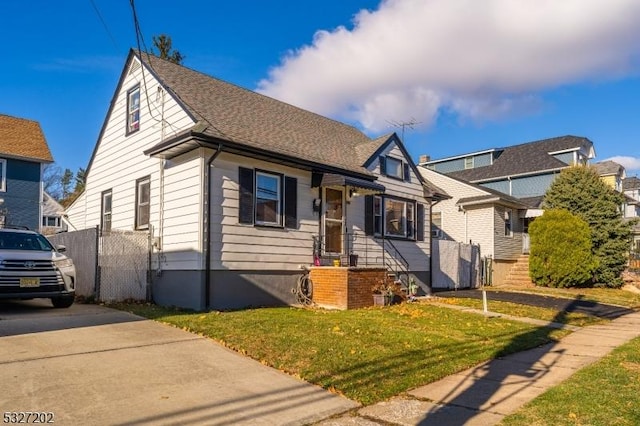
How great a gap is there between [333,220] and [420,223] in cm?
465

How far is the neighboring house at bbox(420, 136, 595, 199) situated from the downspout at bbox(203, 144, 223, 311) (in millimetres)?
26222

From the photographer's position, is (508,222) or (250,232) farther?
(508,222)

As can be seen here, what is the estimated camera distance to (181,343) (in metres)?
7.56

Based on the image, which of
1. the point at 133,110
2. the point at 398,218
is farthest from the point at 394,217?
the point at 133,110

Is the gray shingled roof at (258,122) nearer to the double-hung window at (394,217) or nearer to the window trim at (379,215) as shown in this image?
the window trim at (379,215)

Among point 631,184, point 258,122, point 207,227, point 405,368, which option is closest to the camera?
point 405,368

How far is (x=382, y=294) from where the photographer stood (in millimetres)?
13188

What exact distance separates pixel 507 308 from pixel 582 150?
95.8 ft

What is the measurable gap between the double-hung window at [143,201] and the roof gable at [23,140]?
46.6 feet

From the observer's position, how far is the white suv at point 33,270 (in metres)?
9.43

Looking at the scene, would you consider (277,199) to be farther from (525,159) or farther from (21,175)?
(525,159)

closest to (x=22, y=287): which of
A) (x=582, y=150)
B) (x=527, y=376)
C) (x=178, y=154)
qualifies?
(x=178, y=154)

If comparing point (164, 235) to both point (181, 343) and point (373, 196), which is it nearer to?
point (181, 343)

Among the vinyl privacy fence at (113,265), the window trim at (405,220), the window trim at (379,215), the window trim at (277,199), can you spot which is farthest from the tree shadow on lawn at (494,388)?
the vinyl privacy fence at (113,265)
